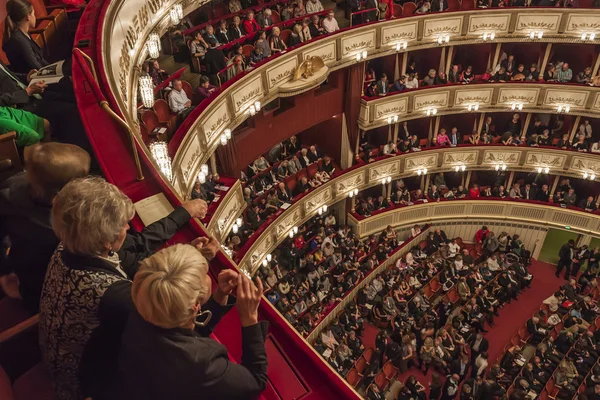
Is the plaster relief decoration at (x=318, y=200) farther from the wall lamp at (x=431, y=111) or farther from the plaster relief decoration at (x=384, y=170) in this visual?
the wall lamp at (x=431, y=111)

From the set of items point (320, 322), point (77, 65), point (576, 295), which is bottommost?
point (77, 65)

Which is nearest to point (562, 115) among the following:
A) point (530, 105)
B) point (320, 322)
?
point (530, 105)

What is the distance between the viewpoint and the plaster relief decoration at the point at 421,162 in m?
16.6

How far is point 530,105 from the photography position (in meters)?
16.1

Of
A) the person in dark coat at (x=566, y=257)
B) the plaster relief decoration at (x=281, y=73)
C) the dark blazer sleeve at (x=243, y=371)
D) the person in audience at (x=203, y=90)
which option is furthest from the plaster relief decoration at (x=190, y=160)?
the person in dark coat at (x=566, y=257)

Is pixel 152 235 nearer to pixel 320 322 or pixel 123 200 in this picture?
pixel 123 200

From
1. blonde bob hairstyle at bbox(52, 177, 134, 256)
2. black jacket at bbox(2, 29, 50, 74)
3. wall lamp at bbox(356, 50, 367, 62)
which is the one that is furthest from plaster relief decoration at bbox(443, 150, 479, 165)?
blonde bob hairstyle at bbox(52, 177, 134, 256)

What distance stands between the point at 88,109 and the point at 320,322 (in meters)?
10.5

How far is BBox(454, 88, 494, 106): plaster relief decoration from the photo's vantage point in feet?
52.3

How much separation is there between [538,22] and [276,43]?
28.0ft

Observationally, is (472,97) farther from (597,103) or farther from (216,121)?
(216,121)

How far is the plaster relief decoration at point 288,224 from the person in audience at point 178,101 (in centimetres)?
496

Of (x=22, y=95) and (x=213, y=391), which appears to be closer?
(x=213, y=391)

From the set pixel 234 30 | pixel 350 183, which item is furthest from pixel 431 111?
pixel 234 30
